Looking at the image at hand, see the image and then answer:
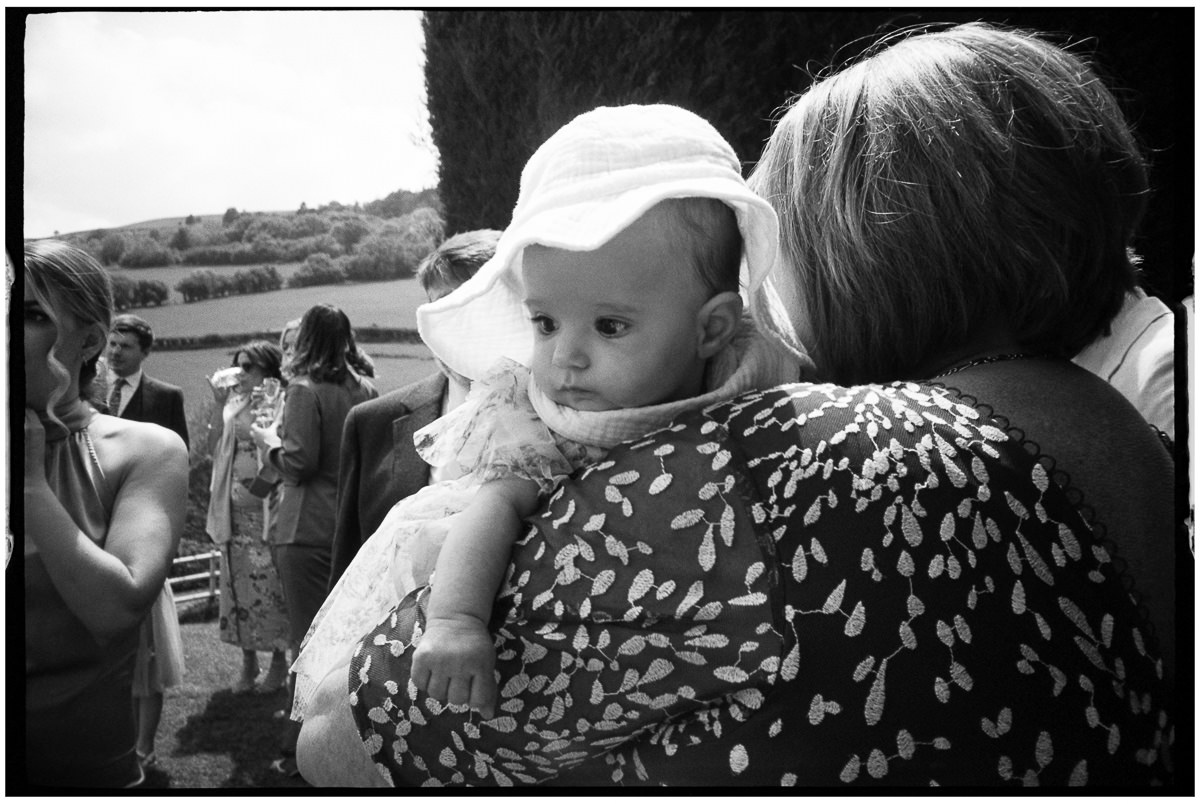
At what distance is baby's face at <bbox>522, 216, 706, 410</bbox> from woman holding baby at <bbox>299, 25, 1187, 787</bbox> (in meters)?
0.02

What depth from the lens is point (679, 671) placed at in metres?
1.15

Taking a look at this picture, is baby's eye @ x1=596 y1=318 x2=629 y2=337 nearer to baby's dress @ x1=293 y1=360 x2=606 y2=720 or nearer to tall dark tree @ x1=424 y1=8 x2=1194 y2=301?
baby's dress @ x1=293 y1=360 x2=606 y2=720

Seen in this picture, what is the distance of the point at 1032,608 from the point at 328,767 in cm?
92

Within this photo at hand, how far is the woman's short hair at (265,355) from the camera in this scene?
19.5ft

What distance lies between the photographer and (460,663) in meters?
1.19

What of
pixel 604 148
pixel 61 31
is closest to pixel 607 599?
pixel 604 148

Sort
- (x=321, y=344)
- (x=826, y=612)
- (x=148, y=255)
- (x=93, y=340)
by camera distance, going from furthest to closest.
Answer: (x=321, y=344)
(x=148, y=255)
(x=93, y=340)
(x=826, y=612)

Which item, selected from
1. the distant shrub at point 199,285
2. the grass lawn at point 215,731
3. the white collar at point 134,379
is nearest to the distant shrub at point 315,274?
the distant shrub at point 199,285

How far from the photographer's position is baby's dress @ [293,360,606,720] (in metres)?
1.41

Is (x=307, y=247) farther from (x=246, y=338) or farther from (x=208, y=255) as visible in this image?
(x=246, y=338)

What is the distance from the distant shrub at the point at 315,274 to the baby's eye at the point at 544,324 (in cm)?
437

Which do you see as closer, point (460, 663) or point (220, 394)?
point (460, 663)

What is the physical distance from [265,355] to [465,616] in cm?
512

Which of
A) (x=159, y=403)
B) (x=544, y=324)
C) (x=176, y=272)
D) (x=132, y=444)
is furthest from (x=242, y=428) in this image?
(x=544, y=324)
